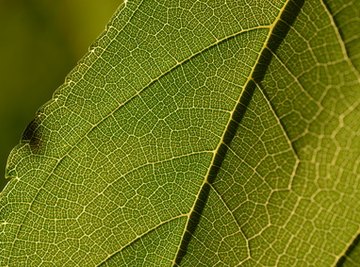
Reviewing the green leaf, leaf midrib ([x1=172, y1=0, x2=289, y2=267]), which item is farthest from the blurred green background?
leaf midrib ([x1=172, y1=0, x2=289, y2=267])

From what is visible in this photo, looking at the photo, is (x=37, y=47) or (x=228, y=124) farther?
(x=37, y=47)

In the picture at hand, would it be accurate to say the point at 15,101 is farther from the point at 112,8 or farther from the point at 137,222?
the point at 137,222

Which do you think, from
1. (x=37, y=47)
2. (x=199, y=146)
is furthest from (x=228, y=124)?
(x=37, y=47)

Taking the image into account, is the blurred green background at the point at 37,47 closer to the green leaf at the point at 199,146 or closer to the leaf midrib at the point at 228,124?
the green leaf at the point at 199,146

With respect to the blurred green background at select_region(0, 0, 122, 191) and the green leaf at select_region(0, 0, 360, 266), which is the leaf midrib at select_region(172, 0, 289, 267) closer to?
the green leaf at select_region(0, 0, 360, 266)

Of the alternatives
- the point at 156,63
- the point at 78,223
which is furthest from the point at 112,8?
the point at 78,223

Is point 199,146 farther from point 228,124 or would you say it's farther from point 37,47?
point 37,47
